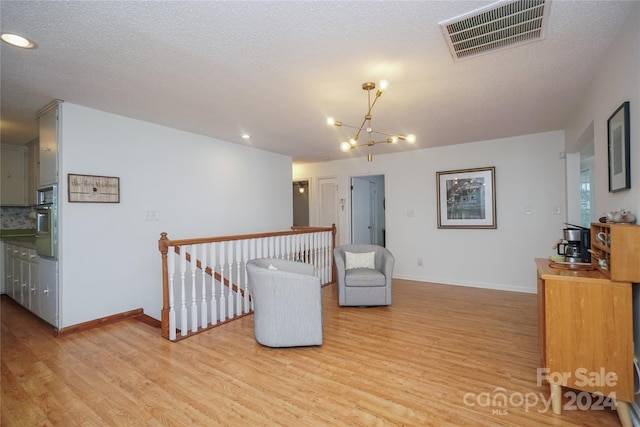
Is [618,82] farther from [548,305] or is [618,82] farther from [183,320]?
[183,320]

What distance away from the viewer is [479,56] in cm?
230

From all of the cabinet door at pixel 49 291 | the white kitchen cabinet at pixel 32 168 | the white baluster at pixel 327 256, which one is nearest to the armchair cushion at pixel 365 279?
the white baluster at pixel 327 256

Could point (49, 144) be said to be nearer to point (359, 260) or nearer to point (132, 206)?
point (132, 206)

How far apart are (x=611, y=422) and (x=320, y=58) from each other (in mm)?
3084

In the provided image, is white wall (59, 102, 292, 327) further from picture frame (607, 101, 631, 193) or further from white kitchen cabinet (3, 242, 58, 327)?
picture frame (607, 101, 631, 193)

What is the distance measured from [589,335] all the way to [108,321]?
4.46 m

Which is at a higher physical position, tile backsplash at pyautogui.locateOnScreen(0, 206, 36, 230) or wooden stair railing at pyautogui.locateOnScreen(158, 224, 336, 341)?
tile backsplash at pyautogui.locateOnScreen(0, 206, 36, 230)

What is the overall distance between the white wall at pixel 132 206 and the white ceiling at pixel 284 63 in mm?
346

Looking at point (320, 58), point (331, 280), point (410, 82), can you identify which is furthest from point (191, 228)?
point (410, 82)

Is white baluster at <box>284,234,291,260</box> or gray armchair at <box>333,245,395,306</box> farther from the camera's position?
white baluster at <box>284,234,291,260</box>

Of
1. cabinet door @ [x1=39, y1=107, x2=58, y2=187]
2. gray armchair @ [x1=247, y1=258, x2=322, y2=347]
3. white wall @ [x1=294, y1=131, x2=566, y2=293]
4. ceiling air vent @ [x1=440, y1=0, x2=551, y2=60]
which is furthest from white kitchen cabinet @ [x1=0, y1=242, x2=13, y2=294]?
ceiling air vent @ [x1=440, y1=0, x2=551, y2=60]

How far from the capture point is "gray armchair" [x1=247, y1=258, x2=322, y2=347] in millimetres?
2762

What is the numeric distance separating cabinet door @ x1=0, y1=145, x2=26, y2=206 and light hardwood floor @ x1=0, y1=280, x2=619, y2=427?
218 cm

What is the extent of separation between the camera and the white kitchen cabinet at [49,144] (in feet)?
10.5
